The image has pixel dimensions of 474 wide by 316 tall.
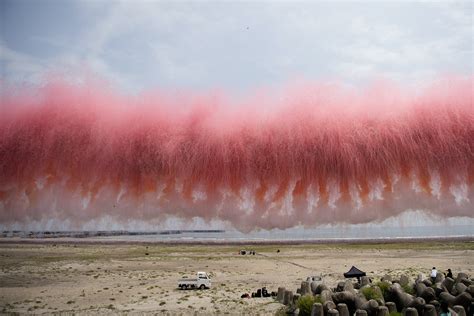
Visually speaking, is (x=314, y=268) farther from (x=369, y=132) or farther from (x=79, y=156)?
(x=79, y=156)

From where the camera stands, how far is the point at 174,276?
30.6 meters

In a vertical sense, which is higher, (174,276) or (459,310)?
(459,310)

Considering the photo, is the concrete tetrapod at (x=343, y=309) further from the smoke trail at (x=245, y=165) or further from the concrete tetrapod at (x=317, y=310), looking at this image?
the smoke trail at (x=245, y=165)

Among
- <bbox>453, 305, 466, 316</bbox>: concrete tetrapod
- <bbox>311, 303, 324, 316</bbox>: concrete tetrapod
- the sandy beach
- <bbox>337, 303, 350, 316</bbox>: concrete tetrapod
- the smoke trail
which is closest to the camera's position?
<bbox>311, 303, 324, 316</bbox>: concrete tetrapod

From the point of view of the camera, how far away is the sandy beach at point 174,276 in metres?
20.4

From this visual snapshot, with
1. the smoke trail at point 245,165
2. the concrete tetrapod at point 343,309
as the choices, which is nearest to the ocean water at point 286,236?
the smoke trail at point 245,165

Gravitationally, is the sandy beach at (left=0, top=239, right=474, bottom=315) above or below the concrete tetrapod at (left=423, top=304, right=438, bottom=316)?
below

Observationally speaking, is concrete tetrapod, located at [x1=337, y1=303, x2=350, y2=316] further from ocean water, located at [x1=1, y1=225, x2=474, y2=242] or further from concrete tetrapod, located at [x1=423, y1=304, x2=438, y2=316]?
ocean water, located at [x1=1, y1=225, x2=474, y2=242]

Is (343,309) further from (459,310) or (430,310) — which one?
(459,310)

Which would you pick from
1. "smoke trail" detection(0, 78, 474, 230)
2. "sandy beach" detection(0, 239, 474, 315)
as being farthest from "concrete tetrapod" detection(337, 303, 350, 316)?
"smoke trail" detection(0, 78, 474, 230)

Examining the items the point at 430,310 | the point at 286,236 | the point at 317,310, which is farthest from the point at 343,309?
the point at 286,236

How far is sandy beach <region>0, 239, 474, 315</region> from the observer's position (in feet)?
66.8

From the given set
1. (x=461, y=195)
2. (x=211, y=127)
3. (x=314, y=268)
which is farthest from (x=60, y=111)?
(x=461, y=195)

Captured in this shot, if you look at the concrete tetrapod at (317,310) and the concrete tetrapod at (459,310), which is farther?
the concrete tetrapod at (459,310)
